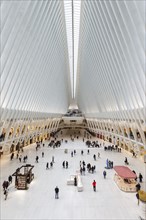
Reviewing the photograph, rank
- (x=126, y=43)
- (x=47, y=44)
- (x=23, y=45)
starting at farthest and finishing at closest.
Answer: (x=47, y=44) < (x=23, y=45) < (x=126, y=43)

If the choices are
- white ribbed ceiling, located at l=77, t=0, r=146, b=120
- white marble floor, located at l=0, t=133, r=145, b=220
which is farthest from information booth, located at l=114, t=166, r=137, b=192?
white ribbed ceiling, located at l=77, t=0, r=146, b=120

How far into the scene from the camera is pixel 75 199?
10.4 metres

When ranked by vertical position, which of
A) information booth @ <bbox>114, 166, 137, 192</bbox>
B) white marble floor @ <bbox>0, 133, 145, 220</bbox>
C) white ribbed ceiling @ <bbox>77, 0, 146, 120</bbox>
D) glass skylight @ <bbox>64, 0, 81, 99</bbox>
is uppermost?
glass skylight @ <bbox>64, 0, 81, 99</bbox>

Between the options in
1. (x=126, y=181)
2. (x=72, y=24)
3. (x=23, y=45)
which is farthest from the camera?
(x=72, y=24)

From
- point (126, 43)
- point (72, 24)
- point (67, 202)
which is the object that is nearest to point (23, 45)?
point (126, 43)

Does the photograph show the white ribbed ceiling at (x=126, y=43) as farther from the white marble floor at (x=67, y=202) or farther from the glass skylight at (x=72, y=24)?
the white marble floor at (x=67, y=202)

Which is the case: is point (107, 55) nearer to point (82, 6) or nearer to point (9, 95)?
point (82, 6)

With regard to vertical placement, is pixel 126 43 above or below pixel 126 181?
above

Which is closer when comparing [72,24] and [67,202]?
[67,202]

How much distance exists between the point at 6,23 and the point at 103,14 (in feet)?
22.8

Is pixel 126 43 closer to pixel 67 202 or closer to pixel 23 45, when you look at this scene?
pixel 23 45

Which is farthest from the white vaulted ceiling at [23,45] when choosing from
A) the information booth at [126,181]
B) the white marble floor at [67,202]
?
the information booth at [126,181]

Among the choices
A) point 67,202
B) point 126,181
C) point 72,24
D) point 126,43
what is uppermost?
point 72,24

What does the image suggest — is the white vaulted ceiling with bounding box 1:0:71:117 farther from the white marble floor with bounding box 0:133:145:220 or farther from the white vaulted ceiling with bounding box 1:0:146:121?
the white marble floor with bounding box 0:133:145:220
